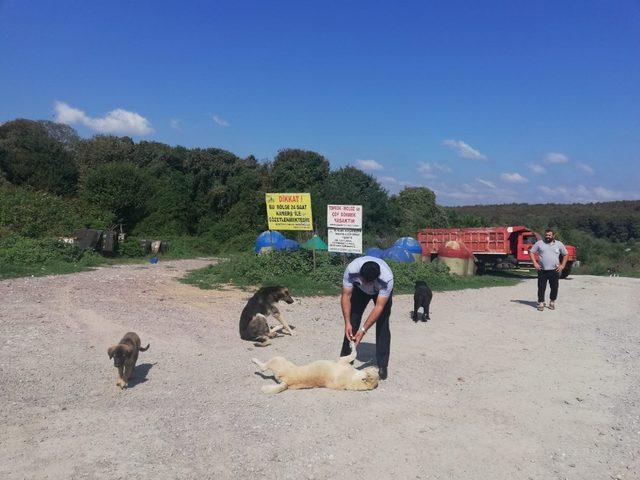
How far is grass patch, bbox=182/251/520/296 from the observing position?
1480 centimetres

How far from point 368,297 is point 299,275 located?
9498mm

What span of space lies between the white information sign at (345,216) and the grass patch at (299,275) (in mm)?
1439

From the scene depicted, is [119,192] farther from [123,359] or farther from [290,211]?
[123,359]

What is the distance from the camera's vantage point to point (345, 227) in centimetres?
1527

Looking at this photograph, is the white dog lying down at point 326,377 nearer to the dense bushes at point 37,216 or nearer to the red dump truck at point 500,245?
the red dump truck at point 500,245

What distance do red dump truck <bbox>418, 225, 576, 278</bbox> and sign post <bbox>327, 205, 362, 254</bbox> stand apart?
9073 mm

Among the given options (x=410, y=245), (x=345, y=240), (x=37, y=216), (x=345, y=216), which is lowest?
(x=410, y=245)

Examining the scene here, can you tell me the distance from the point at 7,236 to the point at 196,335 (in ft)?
49.9

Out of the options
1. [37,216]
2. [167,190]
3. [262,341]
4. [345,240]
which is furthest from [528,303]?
[167,190]

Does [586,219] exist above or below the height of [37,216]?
above

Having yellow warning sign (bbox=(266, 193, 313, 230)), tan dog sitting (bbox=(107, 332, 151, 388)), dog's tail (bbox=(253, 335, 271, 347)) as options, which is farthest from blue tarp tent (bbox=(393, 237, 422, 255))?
tan dog sitting (bbox=(107, 332, 151, 388))

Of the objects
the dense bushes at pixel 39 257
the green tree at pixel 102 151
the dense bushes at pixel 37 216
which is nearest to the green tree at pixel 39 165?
the green tree at pixel 102 151

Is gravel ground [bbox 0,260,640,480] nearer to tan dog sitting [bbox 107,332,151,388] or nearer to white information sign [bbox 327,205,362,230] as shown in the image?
tan dog sitting [bbox 107,332,151,388]

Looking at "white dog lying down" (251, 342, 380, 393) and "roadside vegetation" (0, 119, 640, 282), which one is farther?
"roadside vegetation" (0, 119, 640, 282)
